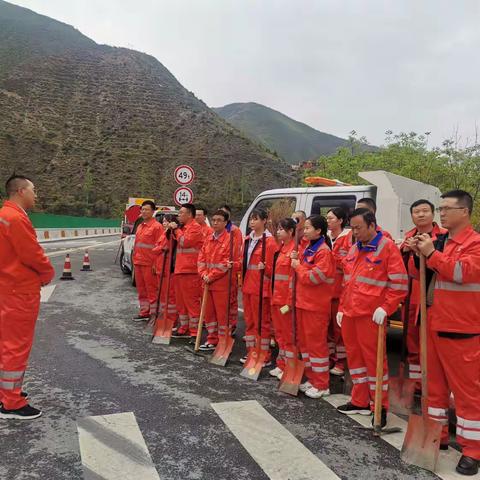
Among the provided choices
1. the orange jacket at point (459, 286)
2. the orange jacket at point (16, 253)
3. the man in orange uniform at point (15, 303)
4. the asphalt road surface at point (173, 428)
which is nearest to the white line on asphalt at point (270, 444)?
the asphalt road surface at point (173, 428)

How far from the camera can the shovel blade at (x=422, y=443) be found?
3207mm

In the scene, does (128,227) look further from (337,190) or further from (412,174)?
(412,174)

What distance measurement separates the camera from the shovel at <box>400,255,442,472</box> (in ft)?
10.6

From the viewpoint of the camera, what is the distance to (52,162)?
60.6 meters

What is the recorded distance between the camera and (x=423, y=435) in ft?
10.8

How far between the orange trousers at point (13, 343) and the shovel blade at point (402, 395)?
132 inches

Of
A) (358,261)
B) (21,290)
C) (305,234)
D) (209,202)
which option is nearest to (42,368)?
(21,290)

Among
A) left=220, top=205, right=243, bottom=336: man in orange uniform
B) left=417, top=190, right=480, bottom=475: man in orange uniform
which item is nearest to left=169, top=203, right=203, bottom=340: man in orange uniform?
left=220, top=205, right=243, bottom=336: man in orange uniform

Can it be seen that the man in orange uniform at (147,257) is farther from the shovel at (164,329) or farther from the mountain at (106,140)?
the mountain at (106,140)

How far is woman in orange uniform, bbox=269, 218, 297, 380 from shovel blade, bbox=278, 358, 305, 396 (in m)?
0.23

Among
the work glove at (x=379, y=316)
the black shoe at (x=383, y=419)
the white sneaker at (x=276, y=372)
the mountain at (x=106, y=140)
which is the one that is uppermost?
the mountain at (x=106, y=140)

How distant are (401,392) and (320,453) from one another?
1.31 m

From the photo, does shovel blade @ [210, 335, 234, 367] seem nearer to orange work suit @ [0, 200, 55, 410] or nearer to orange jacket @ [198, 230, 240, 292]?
orange jacket @ [198, 230, 240, 292]

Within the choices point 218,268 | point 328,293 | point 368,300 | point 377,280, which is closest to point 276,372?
point 328,293
